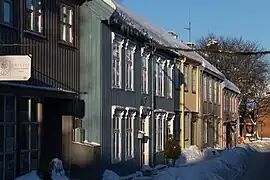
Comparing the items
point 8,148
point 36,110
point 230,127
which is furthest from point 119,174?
point 230,127

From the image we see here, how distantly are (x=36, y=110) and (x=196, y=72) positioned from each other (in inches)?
856

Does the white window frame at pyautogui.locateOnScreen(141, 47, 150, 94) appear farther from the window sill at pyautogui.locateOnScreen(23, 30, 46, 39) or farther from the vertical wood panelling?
the window sill at pyautogui.locateOnScreen(23, 30, 46, 39)

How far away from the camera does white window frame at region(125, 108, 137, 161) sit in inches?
888

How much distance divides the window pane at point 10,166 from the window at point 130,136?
25.6 feet

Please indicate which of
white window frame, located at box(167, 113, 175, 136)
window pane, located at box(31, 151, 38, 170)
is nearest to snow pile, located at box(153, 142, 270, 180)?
white window frame, located at box(167, 113, 175, 136)

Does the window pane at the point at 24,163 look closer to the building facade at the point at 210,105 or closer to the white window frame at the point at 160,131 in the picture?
the white window frame at the point at 160,131

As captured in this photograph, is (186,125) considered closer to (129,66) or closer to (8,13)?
(129,66)

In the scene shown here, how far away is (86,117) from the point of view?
19.5m

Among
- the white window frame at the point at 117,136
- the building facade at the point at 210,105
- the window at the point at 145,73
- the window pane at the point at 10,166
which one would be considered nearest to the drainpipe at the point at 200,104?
the building facade at the point at 210,105

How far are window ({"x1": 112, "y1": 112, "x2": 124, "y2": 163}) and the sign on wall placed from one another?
37.8ft

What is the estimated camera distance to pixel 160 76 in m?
28.8

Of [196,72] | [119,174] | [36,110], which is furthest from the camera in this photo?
[196,72]

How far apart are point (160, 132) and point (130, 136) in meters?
5.45

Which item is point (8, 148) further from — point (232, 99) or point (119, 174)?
point (232, 99)
